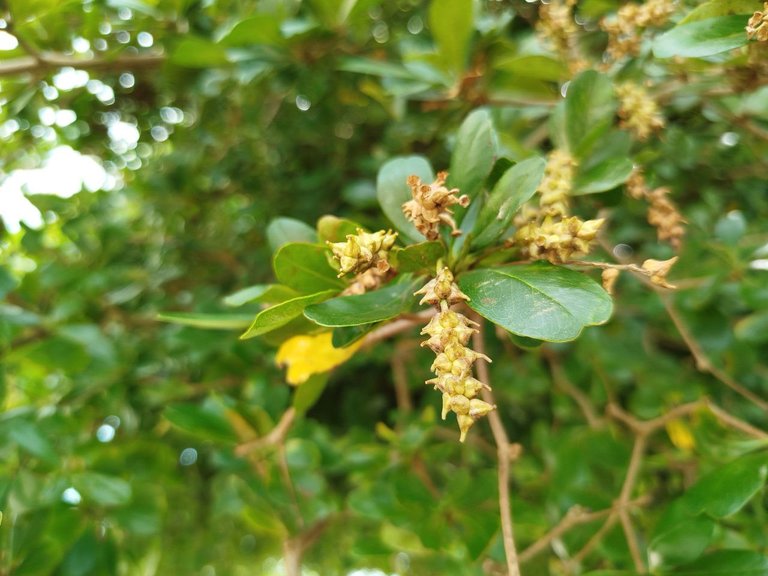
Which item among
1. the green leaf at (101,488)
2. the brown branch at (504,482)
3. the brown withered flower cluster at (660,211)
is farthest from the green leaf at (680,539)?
the green leaf at (101,488)

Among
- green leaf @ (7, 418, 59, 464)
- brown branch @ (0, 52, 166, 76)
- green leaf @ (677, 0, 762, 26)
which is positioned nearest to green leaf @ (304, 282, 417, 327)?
green leaf @ (677, 0, 762, 26)

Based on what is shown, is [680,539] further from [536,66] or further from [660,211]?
[536,66]

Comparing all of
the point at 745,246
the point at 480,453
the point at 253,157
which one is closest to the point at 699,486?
the point at 745,246

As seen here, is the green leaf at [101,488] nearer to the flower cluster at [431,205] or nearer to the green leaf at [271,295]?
the green leaf at [271,295]

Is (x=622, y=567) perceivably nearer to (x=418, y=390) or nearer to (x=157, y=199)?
(x=418, y=390)

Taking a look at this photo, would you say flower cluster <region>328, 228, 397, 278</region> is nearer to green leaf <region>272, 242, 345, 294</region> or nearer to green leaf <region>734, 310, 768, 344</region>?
green leaf <region>272, 242, 345, 294</region>

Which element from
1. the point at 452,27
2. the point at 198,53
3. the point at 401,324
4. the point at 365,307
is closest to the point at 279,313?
the point at 365,307
